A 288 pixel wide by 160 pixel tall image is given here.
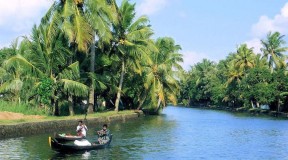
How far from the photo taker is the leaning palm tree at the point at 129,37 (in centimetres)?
4247

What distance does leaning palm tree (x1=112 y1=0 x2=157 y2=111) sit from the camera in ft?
139

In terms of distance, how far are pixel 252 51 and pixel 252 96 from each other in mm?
11201

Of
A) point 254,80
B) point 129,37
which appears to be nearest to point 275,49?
point 254,80

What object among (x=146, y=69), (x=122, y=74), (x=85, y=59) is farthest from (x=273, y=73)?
(x=85, y=59)

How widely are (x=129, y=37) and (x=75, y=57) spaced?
266 inches

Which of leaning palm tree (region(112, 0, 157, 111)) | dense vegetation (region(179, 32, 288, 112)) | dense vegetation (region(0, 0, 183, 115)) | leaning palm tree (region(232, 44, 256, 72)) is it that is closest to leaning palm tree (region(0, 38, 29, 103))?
dense vegetation (region(0, 0, 183, 115))

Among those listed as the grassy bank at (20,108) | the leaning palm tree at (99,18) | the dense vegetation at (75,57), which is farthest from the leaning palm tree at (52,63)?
the leaning palm tree at (99,18)

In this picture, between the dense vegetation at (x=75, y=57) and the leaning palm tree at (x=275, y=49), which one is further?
the leaning palm tree at (x=275, y=49)

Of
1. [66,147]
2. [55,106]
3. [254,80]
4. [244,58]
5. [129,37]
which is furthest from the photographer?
[244,58]

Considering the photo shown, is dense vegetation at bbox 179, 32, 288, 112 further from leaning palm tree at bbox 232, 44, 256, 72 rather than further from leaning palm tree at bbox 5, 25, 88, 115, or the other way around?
leaning palm tree at bbox 5, 25, 88, 115

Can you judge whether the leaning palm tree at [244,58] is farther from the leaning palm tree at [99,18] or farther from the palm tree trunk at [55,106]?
the palm tree trunk at [55,106]

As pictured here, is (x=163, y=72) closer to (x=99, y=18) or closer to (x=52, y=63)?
(x=99, y=18)

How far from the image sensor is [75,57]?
38.4 metres

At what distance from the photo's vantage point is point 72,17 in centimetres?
3416
